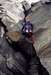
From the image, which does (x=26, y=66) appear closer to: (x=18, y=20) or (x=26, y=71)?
(x=26, y=71)

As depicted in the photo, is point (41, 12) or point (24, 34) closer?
point (24, 34)

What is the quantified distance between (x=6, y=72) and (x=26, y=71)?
0.90 feet

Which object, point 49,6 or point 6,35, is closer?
point 6,35

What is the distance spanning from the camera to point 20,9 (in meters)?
4.27

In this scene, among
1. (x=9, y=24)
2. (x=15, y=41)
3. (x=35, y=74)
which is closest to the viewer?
(x=35, y=74)

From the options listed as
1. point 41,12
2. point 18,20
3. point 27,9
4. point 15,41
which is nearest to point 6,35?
point 15,41

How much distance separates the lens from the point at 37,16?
379 cm

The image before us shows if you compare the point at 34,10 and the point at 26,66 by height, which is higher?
the point at 34,10

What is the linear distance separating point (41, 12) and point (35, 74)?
118 cm

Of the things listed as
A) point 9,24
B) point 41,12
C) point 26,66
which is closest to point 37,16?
point 41,12

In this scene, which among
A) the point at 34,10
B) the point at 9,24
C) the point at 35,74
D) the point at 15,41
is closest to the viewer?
the point at 35,74

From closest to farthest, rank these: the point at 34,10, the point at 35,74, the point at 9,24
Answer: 1. the point at 35,74
2. the point at 9,24
3. the point at 34,10

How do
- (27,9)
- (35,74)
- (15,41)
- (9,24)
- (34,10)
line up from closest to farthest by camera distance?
1. (35,74)
2. (15,41)
3. (9,24)
4. (34,10)
5. (27,9)

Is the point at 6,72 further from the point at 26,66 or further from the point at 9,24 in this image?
the point at 9,24
